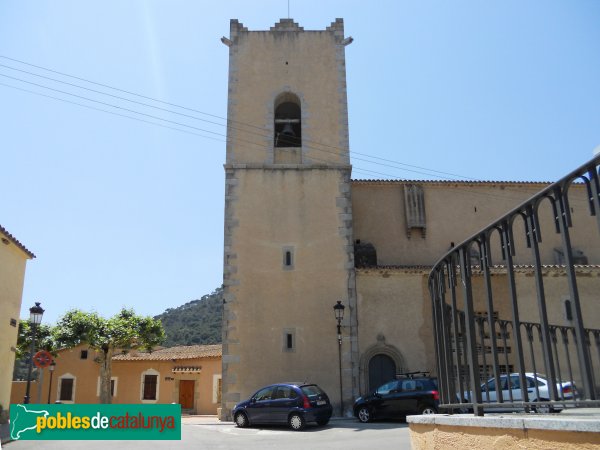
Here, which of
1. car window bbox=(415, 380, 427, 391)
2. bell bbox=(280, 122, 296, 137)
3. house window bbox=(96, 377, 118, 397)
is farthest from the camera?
house window bbox=(96, 377, 118, 397)

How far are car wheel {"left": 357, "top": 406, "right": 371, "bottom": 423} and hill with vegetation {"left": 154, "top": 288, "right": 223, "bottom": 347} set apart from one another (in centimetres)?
4343

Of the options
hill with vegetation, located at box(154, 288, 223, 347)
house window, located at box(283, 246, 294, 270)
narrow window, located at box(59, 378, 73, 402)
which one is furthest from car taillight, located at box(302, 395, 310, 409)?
hill with vegetation, located at box(154, 288, 223, 347)

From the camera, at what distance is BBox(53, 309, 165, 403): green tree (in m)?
30.2

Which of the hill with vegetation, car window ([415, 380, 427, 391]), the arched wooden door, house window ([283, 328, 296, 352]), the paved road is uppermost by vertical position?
the hill with vegetation

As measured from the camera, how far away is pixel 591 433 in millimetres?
2510

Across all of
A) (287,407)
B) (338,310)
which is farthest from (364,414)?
(338,310)

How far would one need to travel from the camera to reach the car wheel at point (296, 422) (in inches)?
552

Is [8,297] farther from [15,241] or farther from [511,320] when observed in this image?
[511,320]

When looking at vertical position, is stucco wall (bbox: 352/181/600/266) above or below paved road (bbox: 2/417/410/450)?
above

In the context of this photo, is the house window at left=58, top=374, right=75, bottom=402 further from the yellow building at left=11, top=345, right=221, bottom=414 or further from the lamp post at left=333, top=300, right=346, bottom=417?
the lamp post at left=333, top=300, right=346, bottom=417

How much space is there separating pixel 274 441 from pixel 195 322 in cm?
6991

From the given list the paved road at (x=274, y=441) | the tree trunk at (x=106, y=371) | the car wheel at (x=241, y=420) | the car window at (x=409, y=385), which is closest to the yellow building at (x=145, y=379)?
the tree trunk at (x=106, y=371)

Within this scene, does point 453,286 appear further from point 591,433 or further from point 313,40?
point 313,40

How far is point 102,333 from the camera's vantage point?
99.8ft
